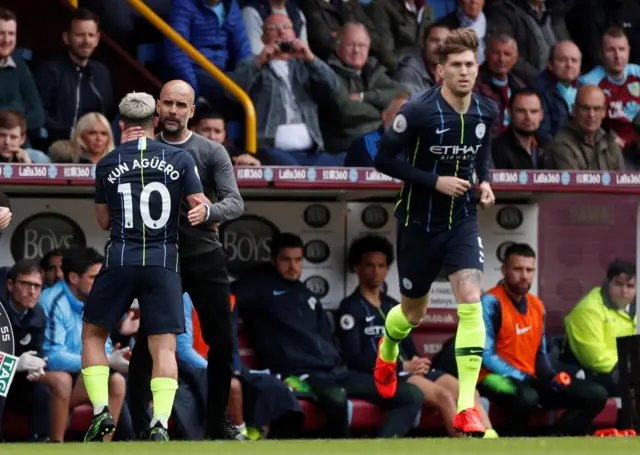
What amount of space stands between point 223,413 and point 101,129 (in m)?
2.58

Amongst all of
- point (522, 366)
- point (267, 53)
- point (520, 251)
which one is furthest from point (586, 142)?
point (267, 53)

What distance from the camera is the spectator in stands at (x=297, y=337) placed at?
419 inches

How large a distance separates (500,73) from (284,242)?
2.68 m

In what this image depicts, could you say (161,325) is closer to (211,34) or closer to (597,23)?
(211,34)

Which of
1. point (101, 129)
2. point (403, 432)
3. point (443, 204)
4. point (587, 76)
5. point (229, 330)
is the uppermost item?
point (587, 76)

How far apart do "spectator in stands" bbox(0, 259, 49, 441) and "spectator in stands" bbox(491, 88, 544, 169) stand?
3.62 m

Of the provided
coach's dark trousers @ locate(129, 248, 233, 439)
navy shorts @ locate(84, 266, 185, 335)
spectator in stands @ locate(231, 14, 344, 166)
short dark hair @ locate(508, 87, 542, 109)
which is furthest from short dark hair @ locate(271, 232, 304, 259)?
navy shorts @ locate(84, 266, 185, 335)

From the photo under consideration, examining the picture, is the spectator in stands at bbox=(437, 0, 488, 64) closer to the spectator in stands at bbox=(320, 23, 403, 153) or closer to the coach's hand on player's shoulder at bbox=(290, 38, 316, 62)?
the spectator in stands at bbox=(320, 23, 403, 153)

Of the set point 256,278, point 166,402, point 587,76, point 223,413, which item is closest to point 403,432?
point 256,278

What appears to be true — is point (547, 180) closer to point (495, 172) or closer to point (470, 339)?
point (495, 172)

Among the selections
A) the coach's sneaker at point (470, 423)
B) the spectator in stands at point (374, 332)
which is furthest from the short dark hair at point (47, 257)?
the coach's sneaker at point (470, 423)

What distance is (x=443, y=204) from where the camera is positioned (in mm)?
8414

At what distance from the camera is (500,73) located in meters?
12.6

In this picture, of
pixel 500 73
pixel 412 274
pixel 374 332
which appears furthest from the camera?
pixel 500 73
